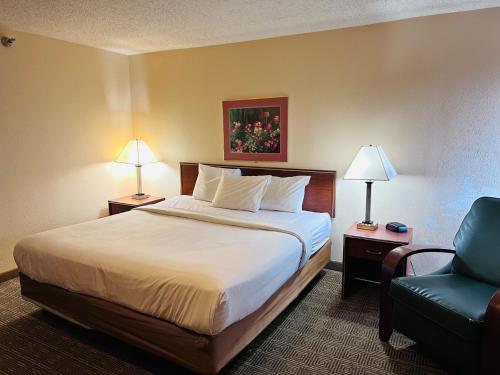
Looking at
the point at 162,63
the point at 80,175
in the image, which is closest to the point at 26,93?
the point at 80,175

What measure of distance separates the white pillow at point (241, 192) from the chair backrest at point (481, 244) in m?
1.71

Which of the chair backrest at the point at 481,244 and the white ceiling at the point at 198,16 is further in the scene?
the white ceiling at the point at 198,16

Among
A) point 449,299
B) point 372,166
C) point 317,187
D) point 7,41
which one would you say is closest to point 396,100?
point 372,166

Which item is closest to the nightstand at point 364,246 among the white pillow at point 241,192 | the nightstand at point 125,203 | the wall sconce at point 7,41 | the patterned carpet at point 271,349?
the patterned carpet at point 271,349

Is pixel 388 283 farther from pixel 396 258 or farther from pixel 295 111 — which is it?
pixel 295 111

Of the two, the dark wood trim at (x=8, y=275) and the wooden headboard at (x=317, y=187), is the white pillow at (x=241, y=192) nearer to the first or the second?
the wooden headboard at (x=317, y=187)

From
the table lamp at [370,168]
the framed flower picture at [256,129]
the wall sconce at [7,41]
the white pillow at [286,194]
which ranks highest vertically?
the wall sconce at [7,41]

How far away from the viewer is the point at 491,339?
5.50 feet

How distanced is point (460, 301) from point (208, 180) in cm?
264

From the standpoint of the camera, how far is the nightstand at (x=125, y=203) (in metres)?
4.07

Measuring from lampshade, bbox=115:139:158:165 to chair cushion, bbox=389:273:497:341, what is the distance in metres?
3.14

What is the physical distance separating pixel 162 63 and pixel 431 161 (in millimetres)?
3202

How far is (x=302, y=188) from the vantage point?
136 inches

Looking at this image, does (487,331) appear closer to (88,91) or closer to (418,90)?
(418,90)
